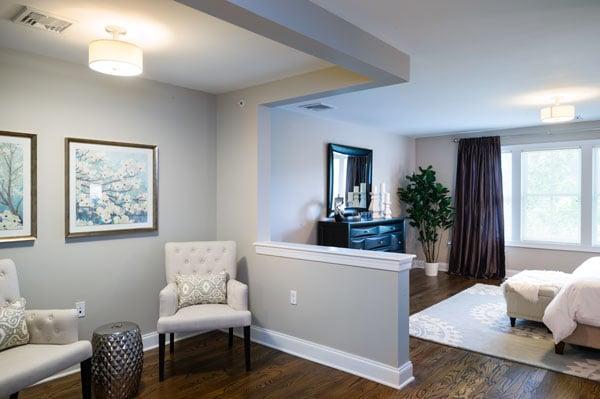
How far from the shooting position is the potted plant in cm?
667

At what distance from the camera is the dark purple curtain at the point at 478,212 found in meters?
6.34

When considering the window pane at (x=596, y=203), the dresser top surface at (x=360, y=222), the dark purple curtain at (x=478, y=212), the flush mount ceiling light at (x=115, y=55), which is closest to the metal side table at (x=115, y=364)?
the flush mount ceiling light at (x=115, y=55)

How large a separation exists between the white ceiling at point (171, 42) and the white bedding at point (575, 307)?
2626mm

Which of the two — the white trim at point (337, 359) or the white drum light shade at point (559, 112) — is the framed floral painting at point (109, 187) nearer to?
the white trim at point (337, 359)

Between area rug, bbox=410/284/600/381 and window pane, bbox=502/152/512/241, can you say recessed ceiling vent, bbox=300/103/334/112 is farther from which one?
window pane, bbox=502/152/512/241

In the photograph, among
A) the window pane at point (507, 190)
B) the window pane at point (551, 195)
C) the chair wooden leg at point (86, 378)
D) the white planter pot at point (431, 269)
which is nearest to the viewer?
the chair wooden leg at point (86, 378)

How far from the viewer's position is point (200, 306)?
317 centimetres

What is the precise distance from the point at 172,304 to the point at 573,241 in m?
5.63

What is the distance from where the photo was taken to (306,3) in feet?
6.79

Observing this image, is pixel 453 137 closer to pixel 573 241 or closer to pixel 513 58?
pixel 573 241

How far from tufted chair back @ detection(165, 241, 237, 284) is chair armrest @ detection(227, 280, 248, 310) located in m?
0.26

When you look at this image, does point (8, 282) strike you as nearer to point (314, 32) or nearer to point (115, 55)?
point (115, 55)

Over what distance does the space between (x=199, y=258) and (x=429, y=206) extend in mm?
4447

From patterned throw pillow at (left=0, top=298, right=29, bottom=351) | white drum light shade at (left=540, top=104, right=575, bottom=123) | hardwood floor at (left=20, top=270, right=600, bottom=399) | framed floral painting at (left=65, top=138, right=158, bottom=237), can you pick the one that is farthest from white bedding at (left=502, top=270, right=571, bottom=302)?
patterned throw pillow at (left=0, top=298, right=29, bottom=351)
